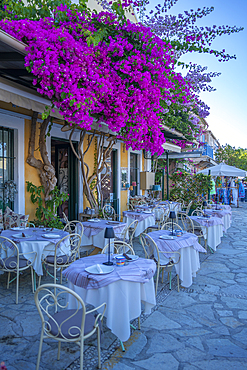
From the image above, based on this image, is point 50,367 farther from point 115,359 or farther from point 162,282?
point 162,282

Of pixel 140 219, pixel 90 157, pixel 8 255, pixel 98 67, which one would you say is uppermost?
pixel 98 67

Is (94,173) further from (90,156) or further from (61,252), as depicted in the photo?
(61,252)

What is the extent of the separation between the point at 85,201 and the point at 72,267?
556 cm

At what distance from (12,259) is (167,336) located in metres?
2.63

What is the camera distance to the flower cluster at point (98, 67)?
4371mm

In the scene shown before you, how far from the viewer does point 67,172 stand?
29.0 ft

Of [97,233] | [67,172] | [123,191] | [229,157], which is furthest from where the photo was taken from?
[229,157]

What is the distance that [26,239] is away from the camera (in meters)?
4.58

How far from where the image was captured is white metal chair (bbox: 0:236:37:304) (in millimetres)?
4183

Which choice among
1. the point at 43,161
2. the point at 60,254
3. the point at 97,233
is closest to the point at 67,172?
the point at 43,161

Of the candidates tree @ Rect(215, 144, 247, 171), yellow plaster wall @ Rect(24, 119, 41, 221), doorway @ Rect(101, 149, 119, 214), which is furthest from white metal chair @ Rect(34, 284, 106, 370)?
tree @ Rect(215, 144, 247, 171)

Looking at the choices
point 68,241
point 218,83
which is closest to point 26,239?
point 68,241

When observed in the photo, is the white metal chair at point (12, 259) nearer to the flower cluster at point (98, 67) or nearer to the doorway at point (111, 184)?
the flower cluster at point (98, 67)

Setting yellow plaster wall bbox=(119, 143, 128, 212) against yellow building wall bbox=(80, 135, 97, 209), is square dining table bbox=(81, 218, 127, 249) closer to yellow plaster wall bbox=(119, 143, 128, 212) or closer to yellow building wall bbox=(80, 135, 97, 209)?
yellow building wall bbox=(80, 135, 97, 209)
